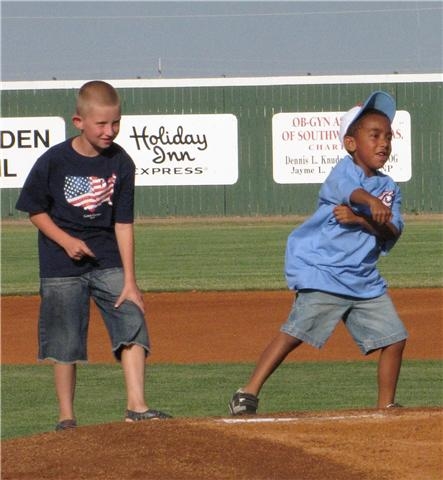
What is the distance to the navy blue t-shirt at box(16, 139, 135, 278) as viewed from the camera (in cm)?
586

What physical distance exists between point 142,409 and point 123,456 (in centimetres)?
102

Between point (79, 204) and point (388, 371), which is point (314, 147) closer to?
point (388, 371)

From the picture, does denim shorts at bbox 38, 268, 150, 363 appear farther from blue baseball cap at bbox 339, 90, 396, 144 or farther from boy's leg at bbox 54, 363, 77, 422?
blue baseball cap at bbox 339, 90, 396, 144

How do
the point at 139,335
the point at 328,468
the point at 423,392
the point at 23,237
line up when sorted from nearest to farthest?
the point at 328,468 → the point at 139,335 → the point at 423,392 → the point at 23,237

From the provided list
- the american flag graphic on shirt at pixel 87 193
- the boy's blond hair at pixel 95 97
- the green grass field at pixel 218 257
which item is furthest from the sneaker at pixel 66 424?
the green grass field at pixel 218 257

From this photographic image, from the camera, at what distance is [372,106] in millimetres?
6285

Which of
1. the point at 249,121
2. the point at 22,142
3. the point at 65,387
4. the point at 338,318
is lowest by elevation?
the point at 65,387

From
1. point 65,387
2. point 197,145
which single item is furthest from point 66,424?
point 197,145

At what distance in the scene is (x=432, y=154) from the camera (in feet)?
93.7

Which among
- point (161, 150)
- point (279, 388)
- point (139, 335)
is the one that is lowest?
point (279, 388)

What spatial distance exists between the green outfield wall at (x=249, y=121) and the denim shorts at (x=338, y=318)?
856 inches

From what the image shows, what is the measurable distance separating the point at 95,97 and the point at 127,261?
0.74m

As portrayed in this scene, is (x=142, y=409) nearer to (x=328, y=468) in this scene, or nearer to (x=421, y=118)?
(x=328, y=468)

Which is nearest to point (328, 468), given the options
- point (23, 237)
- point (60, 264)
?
point (60, 264)
